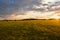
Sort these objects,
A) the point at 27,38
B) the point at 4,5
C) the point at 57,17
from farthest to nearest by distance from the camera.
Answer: the point at 57,17, the point at 4,5, the point at 27,38

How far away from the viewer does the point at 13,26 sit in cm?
474

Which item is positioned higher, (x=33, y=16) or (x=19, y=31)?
(x=33, y=16)

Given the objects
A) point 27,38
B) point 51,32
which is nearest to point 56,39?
point 51,32

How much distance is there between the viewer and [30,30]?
454cm

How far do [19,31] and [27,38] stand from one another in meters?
0.31

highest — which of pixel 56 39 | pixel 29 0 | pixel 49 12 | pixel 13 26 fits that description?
pixel 29 0

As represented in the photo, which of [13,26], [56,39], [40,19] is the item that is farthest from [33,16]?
[56,39]

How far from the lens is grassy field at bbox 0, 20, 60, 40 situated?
4324 mm

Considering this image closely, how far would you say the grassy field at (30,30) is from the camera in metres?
4.32

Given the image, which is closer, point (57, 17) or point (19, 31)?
point (19, 31)

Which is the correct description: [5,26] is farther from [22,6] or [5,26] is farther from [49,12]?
[49,12]

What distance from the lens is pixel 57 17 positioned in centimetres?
490

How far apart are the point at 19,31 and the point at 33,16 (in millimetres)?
565

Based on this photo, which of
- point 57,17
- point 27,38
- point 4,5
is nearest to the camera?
point 27,38
